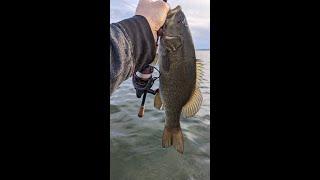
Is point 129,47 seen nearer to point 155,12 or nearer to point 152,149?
point 155,12

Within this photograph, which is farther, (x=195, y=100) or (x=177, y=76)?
(x=195, y=100)

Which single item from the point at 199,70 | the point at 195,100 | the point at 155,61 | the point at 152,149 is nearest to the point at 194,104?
the point at 195,100

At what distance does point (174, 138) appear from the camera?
2.45 metres

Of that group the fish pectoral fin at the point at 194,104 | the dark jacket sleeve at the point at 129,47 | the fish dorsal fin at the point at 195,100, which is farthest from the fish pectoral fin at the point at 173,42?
the fish pectoral fin at the point at 194,104

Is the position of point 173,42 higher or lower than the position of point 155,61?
higher

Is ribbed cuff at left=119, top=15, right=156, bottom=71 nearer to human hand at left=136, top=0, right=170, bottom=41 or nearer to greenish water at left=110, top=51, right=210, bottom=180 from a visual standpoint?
human hand at left=136, top=0, right=170, bottom=41

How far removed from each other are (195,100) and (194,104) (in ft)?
0.10

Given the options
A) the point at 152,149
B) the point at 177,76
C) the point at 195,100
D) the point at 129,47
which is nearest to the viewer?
the point at 129,47

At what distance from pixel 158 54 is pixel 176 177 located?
13.4ft

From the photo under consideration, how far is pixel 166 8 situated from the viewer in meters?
2.30

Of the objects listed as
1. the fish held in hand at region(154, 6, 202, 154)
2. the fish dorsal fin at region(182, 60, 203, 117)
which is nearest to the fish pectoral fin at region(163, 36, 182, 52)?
the fish held in hand at region(154, 6, 202, 154)

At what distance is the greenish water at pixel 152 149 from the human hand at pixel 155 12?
2898 millimetres
